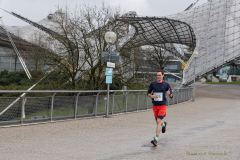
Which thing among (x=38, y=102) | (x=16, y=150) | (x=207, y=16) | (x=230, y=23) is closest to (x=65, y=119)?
(x=38, y=102)

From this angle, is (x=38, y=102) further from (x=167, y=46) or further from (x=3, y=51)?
(x=167, y=46)

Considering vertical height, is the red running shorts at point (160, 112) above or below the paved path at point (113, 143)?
above

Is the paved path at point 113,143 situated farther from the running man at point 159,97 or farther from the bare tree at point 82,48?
the bare tree at point 82,48

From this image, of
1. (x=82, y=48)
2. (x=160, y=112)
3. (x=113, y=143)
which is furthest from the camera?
(x=82, y=48)

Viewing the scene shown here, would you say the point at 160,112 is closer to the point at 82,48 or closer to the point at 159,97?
the point at 159,97

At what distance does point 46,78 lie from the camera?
35469 mm

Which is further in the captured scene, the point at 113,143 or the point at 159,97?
the point at 159,97

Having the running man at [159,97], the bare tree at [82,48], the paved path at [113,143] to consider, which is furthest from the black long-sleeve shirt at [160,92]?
the bare tree at [82,48]

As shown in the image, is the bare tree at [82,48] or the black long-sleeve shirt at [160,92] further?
the bare tree at [82,48]

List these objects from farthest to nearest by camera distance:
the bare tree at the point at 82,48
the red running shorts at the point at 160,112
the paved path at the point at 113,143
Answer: the bare tree at the point at 82,48
the red running shorts at the point at 160,112
the paved path at the point at 113,143

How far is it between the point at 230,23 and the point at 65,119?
180 ft

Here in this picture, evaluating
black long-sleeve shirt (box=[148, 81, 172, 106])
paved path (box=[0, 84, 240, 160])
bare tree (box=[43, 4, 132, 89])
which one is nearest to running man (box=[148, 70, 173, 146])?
black long-sleeve shirt (box=[148, 81, 172, 106])

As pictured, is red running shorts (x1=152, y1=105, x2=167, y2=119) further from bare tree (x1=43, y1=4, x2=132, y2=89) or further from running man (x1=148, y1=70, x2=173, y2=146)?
bare tree (x1=43, y1=4, x2=132, y2=89)

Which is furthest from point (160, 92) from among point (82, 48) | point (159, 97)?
point (82, 48)
